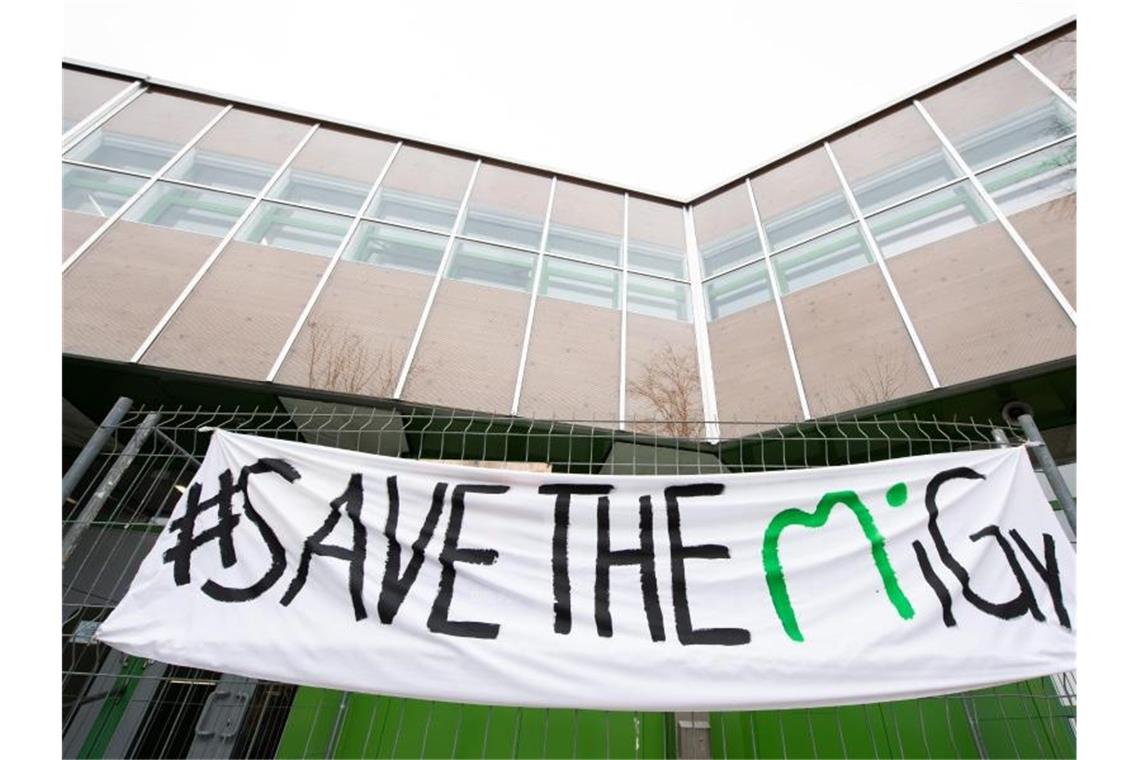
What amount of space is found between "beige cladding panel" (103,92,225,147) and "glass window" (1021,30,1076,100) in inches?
393

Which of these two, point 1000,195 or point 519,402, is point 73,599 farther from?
point 1000,195

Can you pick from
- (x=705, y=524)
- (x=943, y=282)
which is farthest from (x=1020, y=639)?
(x=943, y=282)

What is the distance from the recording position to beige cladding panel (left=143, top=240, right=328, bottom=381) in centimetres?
511

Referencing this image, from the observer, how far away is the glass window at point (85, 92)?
712cm

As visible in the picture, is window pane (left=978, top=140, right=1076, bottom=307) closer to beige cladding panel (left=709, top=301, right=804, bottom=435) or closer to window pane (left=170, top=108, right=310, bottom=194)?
beige cladding panel (left=709, top=301, right=804, bottom=435)

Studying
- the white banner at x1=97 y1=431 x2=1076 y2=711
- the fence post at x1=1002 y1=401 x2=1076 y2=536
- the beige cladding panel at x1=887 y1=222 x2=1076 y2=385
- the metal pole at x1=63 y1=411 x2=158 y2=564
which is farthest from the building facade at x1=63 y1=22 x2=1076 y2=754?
the fence post at x1=1002 y1=401 x2=1076 y2=536

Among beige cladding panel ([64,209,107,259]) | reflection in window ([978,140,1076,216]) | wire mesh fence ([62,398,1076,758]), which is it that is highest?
reflection in window ([978,140,1076,216])

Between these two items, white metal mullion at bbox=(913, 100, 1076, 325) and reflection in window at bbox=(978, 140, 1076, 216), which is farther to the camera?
reflection in window at bbox=(978, 140, 1076, 216)

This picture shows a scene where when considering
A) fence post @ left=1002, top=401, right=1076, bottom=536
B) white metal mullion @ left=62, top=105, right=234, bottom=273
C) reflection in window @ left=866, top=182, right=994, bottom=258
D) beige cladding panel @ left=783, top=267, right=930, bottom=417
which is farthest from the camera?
reflection in window @ left=866, top=182, right=994, bottom=258

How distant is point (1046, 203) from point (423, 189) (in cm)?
672

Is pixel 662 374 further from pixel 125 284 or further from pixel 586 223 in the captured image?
pixel 125 284

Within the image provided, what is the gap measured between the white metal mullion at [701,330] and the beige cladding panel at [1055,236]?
295 centimetres

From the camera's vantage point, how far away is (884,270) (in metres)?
5.87

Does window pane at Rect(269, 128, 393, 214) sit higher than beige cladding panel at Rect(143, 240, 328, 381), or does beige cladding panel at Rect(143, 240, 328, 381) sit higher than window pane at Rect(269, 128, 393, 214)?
window pane at Rect(269, 128, 393, 214)
